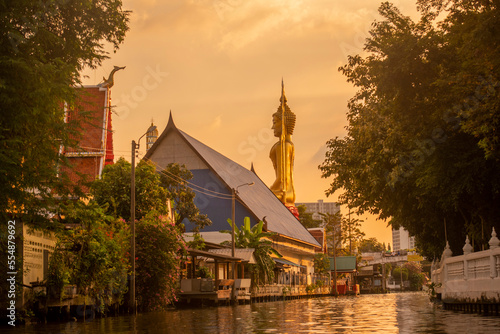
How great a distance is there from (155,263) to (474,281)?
477 inches

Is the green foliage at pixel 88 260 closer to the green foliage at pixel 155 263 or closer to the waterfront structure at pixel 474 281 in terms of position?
the green foliage at pixel 155 263

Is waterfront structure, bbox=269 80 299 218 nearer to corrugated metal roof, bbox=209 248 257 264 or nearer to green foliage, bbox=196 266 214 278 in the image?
corrugated metal roof, bbox=209 248 257 264

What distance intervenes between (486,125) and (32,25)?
1080 cm

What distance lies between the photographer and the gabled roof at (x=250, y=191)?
5709 centimetres

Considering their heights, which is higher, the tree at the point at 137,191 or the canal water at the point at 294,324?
the tree at the point at 137,191

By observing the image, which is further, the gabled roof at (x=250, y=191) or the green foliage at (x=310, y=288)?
the green foliage at (x=310, y=288)

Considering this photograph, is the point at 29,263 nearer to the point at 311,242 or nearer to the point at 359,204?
the point at 359,204

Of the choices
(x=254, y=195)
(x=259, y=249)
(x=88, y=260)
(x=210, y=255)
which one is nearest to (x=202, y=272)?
(x=259, y=249)

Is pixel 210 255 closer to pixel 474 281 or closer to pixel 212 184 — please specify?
pixel 474 281

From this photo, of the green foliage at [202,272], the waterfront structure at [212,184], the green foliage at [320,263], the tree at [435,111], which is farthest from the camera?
the green foliage at [320,263]

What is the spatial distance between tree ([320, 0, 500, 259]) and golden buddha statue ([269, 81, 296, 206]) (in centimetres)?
6327

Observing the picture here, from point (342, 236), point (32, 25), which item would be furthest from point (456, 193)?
point (342, 236)

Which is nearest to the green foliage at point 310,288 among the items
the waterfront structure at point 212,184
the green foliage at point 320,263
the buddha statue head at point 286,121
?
the waterfront structure at point 212,184

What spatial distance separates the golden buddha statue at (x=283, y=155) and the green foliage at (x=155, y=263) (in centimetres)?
6494
